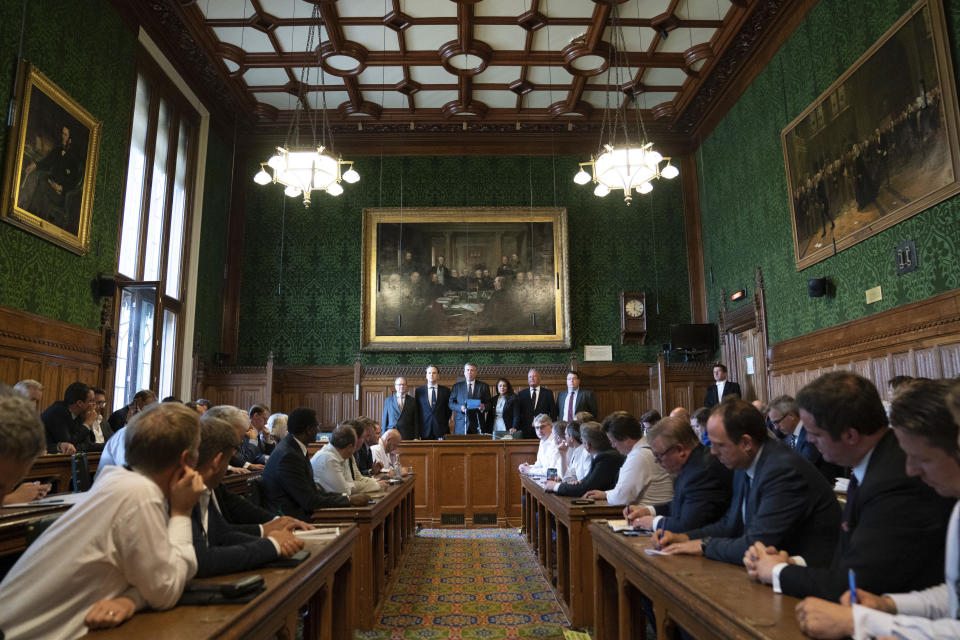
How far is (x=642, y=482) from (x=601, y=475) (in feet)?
2.35

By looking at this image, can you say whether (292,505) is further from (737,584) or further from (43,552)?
(737,584)

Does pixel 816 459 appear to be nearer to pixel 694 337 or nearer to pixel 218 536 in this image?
pixel 218 536

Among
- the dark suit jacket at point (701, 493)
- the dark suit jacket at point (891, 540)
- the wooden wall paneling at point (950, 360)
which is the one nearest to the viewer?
the dark suit jacket at point (891, 540)

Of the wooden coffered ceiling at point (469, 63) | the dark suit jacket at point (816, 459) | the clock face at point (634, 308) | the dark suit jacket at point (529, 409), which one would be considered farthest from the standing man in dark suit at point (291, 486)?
the clock face at point (634, 308)

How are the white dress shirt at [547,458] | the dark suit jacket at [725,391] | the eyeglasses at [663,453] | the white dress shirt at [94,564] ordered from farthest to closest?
the dark suit jacket at [725,391] → the white dress shirt at [547,458] → the eyeglasses at [663,453] → the white dress shirt at [94,564]

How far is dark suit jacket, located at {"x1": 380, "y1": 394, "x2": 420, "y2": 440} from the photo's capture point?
933 cm

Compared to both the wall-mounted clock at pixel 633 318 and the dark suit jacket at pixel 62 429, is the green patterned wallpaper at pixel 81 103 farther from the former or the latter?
the wall-mounted clock at pixel 633 318

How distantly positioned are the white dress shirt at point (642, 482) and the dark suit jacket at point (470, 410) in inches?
219

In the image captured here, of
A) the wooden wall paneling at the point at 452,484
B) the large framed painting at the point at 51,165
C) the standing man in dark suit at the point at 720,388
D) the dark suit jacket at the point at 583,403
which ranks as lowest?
the wooden wall paneling at the point at 452,484

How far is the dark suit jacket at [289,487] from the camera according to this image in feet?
13.4

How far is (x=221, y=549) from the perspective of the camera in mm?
2324

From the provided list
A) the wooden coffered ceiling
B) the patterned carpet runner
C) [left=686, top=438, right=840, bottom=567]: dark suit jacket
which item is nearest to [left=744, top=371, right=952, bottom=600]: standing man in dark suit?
[left=686, top=438, right=840, bottom=567]: dark suit jacket

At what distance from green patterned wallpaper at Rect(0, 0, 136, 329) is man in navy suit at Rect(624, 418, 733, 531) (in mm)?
5979

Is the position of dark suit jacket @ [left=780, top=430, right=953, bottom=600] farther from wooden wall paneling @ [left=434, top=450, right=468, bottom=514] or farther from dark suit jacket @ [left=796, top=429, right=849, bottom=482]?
wooden wall paneling @ [left=434, top=450, right=468, bottom=514]
